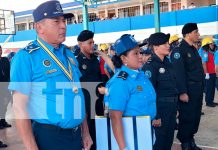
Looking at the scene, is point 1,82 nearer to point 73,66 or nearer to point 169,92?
point 169,92

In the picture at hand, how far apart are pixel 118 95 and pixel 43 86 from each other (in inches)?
27.4

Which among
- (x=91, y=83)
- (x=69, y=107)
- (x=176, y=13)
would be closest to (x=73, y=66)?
(x=69, y=107)

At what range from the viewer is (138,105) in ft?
8.70

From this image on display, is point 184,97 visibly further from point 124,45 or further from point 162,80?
point 124,45

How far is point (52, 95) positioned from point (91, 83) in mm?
1705

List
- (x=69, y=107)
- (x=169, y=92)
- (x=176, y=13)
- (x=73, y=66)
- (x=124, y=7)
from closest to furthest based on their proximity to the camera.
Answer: (x=69, y=107), (x=73, y=66), (x=169, y=92), (x=176, y=13), (x=124, y=7)

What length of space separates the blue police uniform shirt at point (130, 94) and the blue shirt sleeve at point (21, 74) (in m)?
0.78

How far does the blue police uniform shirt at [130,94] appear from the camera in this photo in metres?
2.60

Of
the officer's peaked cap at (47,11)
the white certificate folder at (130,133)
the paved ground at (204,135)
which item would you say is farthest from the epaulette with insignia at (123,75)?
the paved ground at (204,135)

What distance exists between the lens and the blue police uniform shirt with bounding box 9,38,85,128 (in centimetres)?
205

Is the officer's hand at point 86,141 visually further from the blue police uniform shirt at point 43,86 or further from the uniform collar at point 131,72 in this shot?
the uniform collar at point 131,72

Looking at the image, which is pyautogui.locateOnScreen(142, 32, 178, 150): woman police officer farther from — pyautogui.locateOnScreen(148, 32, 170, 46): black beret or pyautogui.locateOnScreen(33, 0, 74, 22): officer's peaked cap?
pyautogui.locateOnScreen(33, 0, 74, 22): officer's peaked cap

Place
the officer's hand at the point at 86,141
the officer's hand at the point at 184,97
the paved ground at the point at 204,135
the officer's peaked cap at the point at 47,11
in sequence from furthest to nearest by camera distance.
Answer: the paved ground at the point at 204,135, the officer's hand at the point at 184,97, the officer's hand at the point at 86,141, the officer's peaked cap at the point at 47,11

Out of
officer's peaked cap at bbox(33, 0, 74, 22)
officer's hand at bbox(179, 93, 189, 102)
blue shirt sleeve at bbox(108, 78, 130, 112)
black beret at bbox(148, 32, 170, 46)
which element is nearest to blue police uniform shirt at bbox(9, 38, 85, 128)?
officer's peaked cap at bbox(33, 0, 74, 22)
